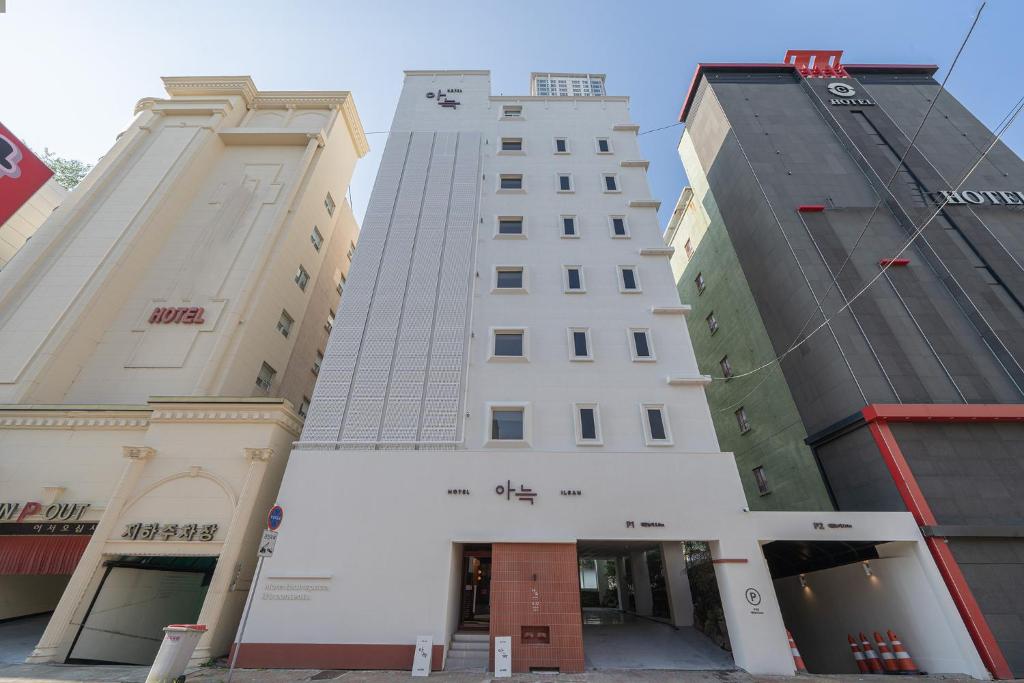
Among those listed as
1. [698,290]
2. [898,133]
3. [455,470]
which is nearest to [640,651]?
[455,470]

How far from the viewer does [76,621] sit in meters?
14.5

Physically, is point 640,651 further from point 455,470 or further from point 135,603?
point 135,603

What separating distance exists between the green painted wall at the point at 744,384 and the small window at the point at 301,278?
2870 centimetres

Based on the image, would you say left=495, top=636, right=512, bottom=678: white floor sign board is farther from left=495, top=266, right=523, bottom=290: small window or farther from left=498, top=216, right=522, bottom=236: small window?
left=498, top=216, right=522, bottom=236: small window

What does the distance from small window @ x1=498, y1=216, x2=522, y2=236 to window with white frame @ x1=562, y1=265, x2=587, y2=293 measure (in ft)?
14.0

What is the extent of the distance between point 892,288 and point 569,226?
1640 cm

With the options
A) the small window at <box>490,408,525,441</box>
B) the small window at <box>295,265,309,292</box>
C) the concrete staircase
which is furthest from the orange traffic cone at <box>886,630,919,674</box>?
the small window at <box>295,265,309,292</box>

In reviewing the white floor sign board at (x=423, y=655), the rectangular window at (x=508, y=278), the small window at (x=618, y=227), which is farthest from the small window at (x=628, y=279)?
the white floor sign board at (x=423, y=655)

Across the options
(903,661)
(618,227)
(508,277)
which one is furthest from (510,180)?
(903,661)

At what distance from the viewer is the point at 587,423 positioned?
706 inches

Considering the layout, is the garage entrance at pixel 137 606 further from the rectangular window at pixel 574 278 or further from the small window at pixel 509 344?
the rectangular window at pixel 574 278

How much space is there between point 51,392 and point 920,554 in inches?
1448

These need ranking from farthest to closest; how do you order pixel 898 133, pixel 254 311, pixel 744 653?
pixel 898 133
pixel 254 311
pixel 744 653

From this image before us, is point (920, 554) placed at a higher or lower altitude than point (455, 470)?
lower
